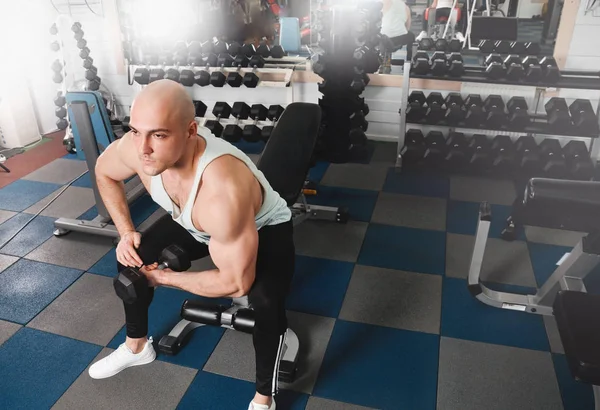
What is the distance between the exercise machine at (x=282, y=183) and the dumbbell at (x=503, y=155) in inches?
59.9

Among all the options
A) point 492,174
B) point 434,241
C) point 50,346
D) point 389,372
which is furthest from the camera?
point 492,174

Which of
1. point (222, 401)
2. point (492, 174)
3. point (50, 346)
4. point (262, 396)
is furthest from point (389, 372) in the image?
point (492, 174)

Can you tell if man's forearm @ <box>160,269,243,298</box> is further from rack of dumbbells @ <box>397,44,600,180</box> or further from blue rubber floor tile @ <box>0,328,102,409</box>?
rack of dumbbells @ <box>397,44,600,180</box>

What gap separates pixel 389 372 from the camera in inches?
66.9

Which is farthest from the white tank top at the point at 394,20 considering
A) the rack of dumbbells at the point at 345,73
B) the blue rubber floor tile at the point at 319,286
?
the blue rubber floor tile at the point at 319,286

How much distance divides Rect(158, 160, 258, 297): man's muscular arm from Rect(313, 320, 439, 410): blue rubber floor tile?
0.58 meters

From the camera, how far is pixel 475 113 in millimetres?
3045

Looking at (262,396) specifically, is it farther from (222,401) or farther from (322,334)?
(322,334)

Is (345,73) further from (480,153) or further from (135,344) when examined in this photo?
(135,344)

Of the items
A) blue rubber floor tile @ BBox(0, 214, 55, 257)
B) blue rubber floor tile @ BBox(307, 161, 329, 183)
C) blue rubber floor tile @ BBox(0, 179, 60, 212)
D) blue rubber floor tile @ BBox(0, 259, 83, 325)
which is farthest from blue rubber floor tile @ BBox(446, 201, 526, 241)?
blue rubber floor tile @ BBox(0, 179, 60, 212)

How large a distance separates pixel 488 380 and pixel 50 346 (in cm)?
166

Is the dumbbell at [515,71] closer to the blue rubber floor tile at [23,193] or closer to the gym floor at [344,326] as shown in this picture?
the gym floor at [344,326]

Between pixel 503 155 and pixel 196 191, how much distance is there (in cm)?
239

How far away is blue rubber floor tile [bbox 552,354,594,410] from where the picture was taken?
1.56 m
